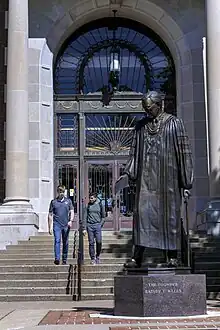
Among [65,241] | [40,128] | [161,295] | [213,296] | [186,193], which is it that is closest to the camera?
[161,295]

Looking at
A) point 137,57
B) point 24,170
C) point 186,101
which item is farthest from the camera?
point 137,57

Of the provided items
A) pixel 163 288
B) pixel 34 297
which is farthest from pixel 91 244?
pixel 163 288

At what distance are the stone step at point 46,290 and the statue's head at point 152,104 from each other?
5.36 metres

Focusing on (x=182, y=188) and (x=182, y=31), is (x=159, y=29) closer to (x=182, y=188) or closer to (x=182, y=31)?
(x=182, y=31)

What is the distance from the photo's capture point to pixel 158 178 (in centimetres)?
849

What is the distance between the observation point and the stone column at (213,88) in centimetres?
1742

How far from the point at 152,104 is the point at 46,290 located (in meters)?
5.90

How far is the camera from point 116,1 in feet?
68.5

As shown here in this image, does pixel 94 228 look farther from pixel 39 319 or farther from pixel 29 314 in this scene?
pixel 39 319

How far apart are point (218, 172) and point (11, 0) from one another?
25.3 ft

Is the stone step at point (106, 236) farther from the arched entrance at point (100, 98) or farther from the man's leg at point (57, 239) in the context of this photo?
the arched entrance at point (100, 98)

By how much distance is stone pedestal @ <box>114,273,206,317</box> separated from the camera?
7902 mm

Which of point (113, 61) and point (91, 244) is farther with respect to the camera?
point (113, 61)

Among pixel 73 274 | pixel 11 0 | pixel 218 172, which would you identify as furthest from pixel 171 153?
pixel 11 0
